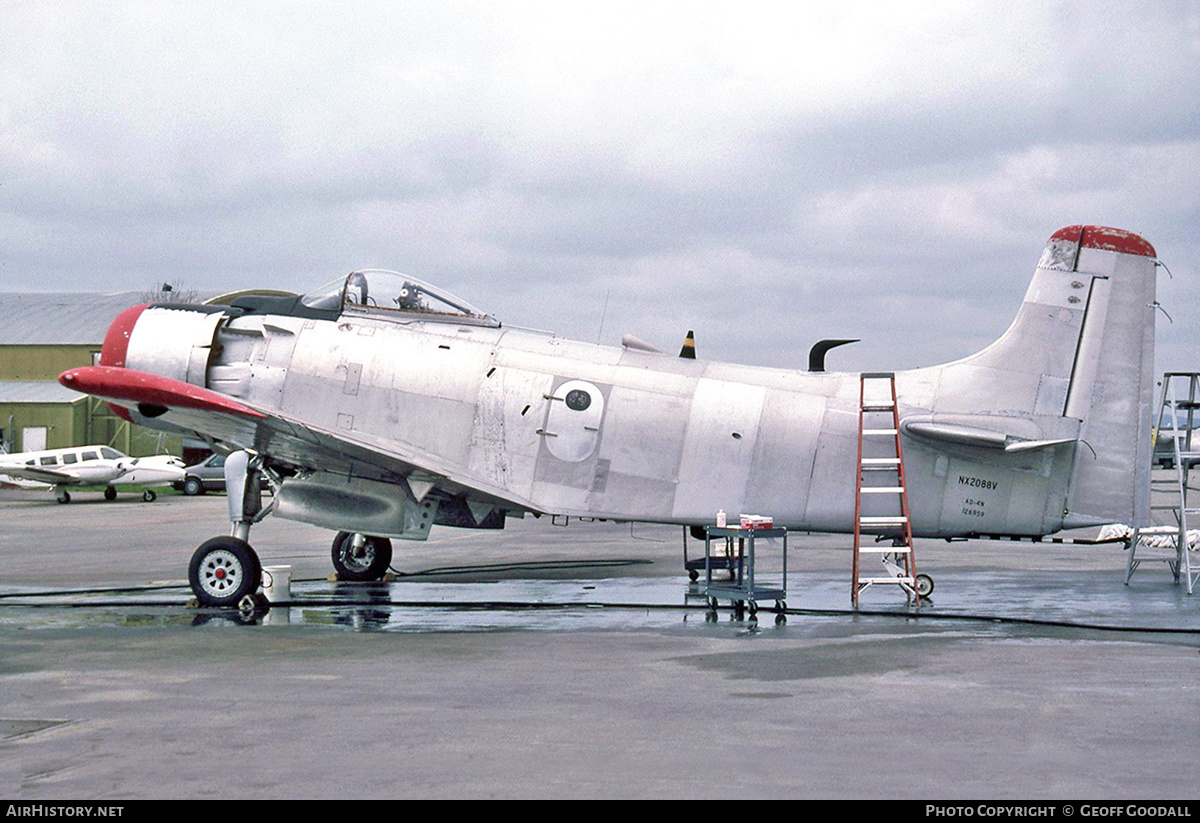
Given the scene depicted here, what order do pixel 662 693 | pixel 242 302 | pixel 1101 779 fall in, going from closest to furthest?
pixel 1101 779 → pixel 662 693 → pixel 242 302

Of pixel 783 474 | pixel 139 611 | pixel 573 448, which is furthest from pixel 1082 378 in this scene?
pixel 139 611

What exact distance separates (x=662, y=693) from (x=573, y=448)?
19.5 ft

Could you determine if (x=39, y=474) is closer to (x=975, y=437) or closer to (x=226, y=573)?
(x=226, y=573)

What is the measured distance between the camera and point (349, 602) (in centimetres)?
1400

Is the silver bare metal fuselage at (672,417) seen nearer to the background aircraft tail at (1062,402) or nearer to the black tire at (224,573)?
the background aircraft tail at (1062,402)

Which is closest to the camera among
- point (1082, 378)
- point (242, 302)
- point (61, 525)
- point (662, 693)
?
point (662, 693)

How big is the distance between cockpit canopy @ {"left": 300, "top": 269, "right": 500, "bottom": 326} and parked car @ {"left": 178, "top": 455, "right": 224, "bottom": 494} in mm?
38490

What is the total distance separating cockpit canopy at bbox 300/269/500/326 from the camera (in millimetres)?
14531

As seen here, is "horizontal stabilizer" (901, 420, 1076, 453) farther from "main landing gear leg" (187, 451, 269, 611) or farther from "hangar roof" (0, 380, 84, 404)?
"hangar roof" (0, 380, 84, 404)

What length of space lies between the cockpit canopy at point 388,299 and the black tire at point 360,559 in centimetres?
381

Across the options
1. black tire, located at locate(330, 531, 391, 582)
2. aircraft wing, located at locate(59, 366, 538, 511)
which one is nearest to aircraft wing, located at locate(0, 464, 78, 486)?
black tire, located at locate(330, 531, 391, 582)

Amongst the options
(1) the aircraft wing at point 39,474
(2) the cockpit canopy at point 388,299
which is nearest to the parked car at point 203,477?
(1) the aircraft wing at point 39,474

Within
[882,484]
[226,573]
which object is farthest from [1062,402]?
[226,573]

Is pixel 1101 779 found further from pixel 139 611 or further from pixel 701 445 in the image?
pixel 139 611
